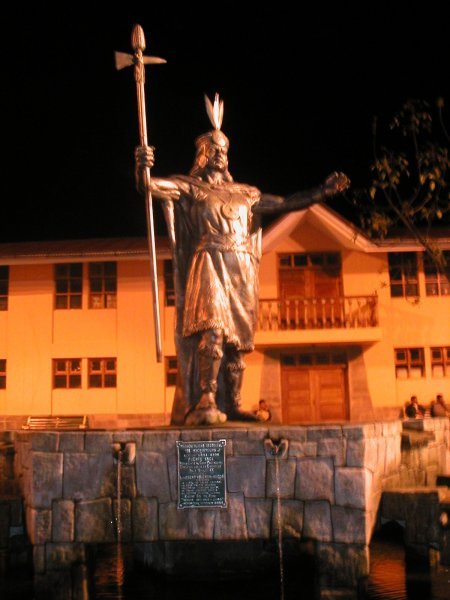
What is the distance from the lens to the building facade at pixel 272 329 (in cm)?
1992

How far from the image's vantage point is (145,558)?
795cm

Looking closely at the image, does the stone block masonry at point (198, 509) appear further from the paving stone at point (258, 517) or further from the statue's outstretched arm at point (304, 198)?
the statue's outstretched arm at point (304, 198)

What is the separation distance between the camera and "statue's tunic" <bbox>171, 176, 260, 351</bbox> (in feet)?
24.1

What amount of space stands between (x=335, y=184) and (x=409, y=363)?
1364 centimetres

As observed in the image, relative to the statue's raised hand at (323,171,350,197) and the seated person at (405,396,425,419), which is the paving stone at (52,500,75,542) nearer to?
the statue's raised hand at (323,171,350,197)

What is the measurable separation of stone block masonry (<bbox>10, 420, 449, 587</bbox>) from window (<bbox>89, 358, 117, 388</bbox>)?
567 inches

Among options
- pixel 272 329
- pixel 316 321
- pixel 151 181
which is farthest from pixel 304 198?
pixel 316 321

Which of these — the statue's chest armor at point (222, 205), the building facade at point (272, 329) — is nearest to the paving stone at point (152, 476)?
the statue's chest armor at point (222, 205)

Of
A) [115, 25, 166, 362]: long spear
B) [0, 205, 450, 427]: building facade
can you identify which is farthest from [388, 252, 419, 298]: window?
[115, 25, 166, 362]: long spear

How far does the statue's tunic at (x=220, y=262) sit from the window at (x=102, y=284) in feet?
44.6

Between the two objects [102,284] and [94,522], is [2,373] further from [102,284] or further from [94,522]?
[94,522]

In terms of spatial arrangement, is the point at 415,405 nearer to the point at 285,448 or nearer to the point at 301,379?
the point at 301,379

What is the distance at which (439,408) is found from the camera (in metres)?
19.4

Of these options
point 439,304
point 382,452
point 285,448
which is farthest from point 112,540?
point 439,304
